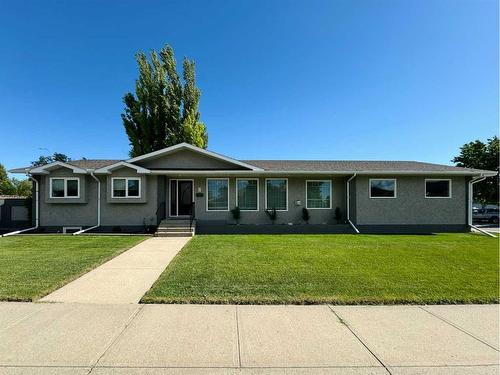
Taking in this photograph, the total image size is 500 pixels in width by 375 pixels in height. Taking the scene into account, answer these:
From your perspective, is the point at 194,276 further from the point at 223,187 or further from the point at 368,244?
the point at 223,187

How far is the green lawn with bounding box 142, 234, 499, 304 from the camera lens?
4.57 metres

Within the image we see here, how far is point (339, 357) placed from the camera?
9.50 feet

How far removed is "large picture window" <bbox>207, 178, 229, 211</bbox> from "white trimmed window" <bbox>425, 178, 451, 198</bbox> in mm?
10327

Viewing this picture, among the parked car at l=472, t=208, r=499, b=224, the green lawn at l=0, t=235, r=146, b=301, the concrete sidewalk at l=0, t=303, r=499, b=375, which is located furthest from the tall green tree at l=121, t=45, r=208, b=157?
the parked car at l=472, t=208, r=499, b=224

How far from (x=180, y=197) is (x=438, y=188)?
1337 cm

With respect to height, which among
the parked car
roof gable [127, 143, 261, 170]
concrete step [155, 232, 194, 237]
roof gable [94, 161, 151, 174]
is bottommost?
the parked car

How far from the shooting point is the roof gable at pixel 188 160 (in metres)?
14.4

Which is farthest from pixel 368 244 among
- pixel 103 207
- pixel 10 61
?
pixel 10 61

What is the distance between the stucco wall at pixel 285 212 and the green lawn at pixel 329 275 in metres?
5.45

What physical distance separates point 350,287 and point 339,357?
2.29 m

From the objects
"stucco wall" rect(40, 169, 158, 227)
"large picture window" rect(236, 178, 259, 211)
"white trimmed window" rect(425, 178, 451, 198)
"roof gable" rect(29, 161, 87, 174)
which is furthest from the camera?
"large picture window" rect(236, 178, 259, 211)

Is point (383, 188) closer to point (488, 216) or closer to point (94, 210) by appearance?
point (94, 210)

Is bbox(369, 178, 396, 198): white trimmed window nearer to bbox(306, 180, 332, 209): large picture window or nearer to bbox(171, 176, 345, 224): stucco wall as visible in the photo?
bbox(171, 176, 345, 224): stucco wall

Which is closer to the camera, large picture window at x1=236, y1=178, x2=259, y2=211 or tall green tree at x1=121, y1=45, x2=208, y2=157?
large picture window at x1=236, y1=178, x2=259, y2=211
